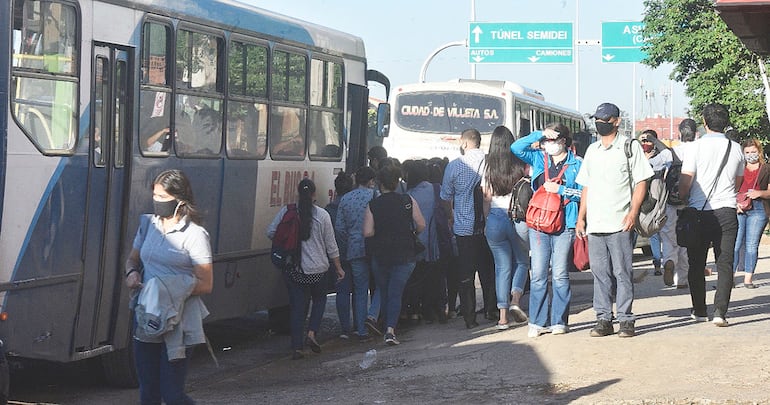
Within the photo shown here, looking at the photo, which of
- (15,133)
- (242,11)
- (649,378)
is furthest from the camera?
(242,11)

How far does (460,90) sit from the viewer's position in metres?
27.9

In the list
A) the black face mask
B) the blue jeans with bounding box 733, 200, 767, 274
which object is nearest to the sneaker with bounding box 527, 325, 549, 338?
the black face mask

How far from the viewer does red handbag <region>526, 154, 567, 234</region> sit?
11188mm

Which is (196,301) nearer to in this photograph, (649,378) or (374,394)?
(374,394)

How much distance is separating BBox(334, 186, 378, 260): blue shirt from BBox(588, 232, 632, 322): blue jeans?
248 centimetres

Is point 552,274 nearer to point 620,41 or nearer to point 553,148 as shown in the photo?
point 553,148

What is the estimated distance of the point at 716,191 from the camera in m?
11.4

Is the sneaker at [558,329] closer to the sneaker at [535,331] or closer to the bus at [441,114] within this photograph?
the sneaker at [535,331]

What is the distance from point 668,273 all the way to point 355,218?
5.13 m

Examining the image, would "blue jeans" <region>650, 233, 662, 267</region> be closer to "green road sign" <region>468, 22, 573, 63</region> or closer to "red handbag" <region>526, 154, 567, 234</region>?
"red handbag" <region>526, 154, 567, 234</region>

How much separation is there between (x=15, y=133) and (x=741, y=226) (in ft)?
33.9

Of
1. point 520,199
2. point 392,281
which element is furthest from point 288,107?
point 520,199

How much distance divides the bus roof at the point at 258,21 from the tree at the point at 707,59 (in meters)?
16.6

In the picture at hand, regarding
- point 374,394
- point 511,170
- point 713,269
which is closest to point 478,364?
point 374,394
